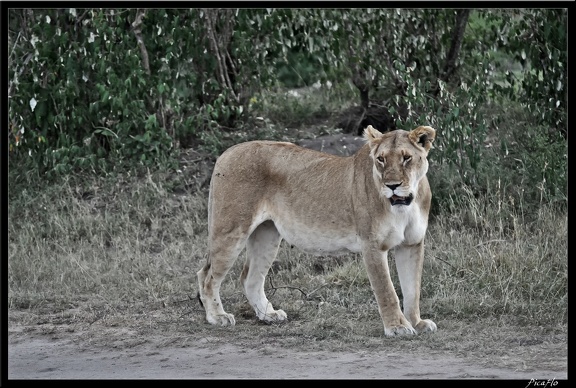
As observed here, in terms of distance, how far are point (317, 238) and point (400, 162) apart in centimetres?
89

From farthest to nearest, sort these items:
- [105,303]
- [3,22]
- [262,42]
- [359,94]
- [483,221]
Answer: [359,94] < [262,42] < [3,22] < [483,221] < [105,303]

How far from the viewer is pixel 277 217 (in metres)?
7.00

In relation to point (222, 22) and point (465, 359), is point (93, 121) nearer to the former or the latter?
point (222, 22)

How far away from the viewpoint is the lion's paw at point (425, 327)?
21.4 ft

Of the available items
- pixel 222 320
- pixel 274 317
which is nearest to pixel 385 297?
pixel 274 317

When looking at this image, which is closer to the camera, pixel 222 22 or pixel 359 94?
pixel 222 22

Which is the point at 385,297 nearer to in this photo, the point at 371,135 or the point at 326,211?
the point at 326,211

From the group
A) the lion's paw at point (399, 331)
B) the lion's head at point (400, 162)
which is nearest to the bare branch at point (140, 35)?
the lion's head at point (400, 162)

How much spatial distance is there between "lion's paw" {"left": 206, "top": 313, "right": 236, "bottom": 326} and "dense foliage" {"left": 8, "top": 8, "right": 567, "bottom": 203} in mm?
3211

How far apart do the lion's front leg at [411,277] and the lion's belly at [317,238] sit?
0.30 metres

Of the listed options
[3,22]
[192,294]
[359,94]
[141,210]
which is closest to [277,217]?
[192,294]

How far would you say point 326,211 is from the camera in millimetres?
6820

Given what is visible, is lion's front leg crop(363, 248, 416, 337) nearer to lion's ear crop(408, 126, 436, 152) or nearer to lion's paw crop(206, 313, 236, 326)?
lion's ear crop(408, 126, 436, 152)

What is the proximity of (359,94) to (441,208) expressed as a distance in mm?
2900
